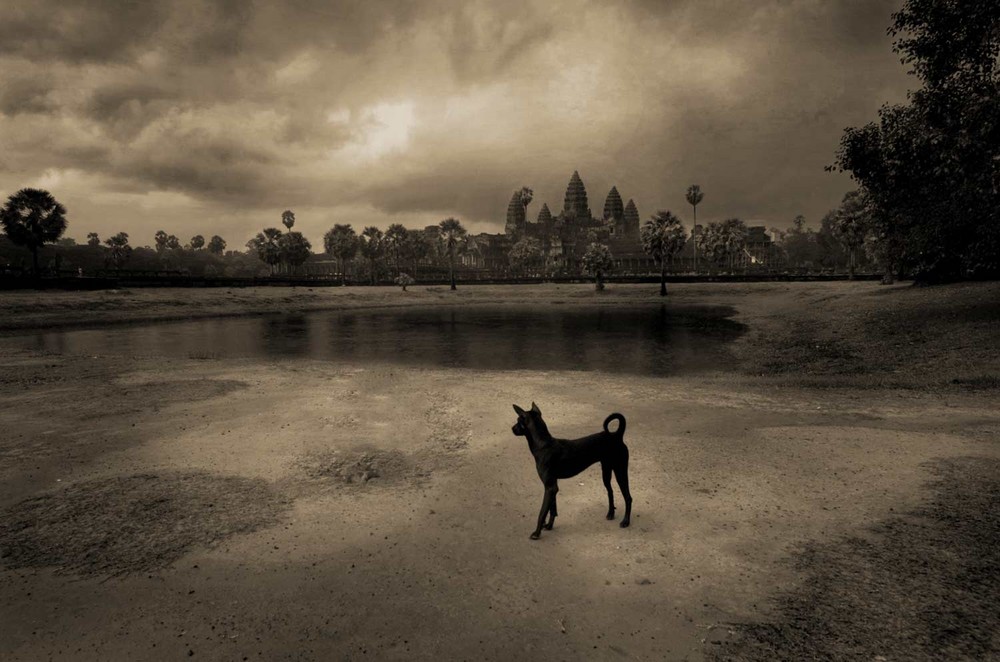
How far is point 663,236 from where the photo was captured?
82562 millimetres

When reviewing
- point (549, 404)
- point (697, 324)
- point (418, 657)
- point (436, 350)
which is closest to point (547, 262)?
point (697, 324)

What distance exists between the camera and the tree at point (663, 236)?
82.5 metres

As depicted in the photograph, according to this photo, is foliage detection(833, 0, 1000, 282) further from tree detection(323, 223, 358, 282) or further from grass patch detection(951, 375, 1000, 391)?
tree detection(323, 223, 358, 282)

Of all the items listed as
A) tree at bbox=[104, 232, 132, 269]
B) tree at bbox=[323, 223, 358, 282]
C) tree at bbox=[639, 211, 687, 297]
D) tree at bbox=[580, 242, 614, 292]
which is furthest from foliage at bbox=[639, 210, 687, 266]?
tree at bbox=[104, 232, 132, 269]

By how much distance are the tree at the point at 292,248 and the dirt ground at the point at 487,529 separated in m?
109

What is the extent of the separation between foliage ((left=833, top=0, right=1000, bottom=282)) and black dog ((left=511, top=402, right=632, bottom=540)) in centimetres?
1763

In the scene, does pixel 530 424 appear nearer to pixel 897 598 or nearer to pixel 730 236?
pixel 897 598

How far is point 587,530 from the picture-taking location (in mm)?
7176

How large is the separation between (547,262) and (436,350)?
146 metres

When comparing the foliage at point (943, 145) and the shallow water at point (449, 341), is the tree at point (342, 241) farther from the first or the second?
the foliage at point (943, 145)

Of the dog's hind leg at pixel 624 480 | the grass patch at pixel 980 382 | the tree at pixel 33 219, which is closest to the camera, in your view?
the dog's hind leg at pixel 624 480

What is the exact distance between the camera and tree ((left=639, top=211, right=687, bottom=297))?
82.5 metres

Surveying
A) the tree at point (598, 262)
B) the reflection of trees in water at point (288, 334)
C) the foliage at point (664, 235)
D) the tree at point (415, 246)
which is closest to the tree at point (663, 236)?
the foliage at point (664, 235)

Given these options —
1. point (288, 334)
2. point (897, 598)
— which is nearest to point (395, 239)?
point (288, 334)
